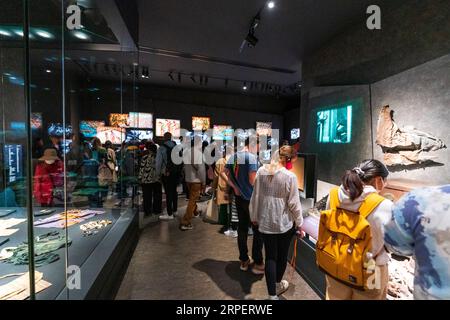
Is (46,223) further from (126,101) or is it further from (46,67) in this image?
(126,101)

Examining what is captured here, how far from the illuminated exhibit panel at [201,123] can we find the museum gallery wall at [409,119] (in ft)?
22.0

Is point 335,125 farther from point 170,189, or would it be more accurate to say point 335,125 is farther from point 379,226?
point 170,189

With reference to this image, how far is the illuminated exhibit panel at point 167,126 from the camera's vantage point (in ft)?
32.2

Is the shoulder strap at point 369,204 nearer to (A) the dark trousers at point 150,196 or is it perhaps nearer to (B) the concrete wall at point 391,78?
(B) the concrete wall at point 391,78

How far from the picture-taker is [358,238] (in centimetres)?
144

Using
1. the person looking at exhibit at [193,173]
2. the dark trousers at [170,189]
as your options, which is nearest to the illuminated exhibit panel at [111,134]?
the dark trousers at [170,189]

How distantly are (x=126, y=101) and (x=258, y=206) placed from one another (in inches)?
163

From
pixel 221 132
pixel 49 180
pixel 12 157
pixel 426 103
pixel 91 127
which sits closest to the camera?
pixel 49 180

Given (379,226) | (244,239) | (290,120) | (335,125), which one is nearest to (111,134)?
(244,239)

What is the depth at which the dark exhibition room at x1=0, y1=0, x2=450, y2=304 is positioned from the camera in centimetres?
146

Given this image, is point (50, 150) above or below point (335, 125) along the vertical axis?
below

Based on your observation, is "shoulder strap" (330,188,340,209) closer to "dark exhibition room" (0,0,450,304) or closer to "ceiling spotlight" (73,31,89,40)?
"dark exhibition room" (0,0,450,304)

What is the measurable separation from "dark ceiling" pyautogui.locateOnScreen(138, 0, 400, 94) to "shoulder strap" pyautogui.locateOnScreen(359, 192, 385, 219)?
3.13 m

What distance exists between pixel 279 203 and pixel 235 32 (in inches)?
145
